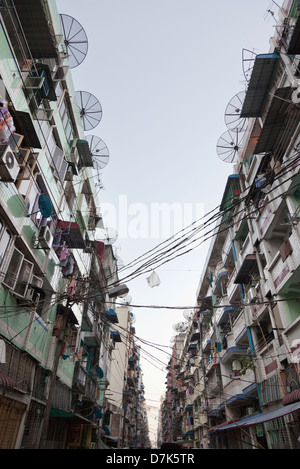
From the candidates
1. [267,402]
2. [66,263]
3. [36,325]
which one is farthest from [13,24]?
[267,402]

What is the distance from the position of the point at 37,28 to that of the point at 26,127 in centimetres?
393

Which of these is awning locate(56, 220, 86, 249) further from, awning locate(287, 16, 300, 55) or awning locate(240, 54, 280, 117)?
awning locate(287, 16, 300, 55)

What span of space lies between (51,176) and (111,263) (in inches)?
783

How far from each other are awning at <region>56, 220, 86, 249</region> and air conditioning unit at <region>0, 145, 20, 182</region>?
6.01 metres

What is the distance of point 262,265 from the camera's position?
650 inches

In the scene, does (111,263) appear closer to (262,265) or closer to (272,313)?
(262,265)

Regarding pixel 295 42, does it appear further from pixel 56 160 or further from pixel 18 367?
→ pixel 18 367

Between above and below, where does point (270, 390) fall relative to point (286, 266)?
below

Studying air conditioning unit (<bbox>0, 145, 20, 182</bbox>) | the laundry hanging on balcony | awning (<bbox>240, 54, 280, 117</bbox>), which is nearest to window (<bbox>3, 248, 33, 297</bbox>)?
air conditioning unit (<bbox>0, 145, 20, 182</bbox>)

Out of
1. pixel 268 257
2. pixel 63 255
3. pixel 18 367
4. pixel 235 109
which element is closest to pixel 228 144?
pixel 235 109

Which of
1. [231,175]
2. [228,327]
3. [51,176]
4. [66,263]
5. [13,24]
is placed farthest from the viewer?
[228,327]

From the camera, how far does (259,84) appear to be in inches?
590

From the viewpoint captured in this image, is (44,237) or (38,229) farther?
(38,229)
